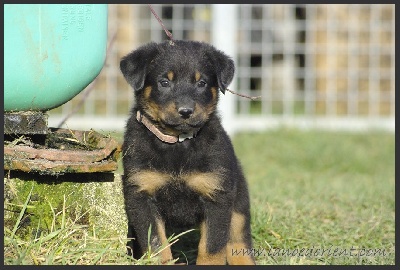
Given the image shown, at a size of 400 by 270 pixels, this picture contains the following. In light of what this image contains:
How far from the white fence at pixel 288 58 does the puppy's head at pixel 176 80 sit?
5035mm

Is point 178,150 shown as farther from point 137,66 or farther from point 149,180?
point 137,66

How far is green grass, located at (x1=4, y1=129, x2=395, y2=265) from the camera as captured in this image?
3629mm

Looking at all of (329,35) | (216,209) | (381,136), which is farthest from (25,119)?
(329,35)

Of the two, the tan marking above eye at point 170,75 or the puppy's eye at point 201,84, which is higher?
the tan marking above eye at point 170,75

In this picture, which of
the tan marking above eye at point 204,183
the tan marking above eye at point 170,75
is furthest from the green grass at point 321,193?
the tan marking above eye at point 170,75

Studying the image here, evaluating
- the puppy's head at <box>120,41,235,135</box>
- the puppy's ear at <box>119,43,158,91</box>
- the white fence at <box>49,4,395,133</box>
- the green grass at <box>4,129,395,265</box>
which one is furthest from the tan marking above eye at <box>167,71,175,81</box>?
the white fence at <box>49,4,395,133</box>

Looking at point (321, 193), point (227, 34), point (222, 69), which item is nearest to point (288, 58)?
point (227, 34)

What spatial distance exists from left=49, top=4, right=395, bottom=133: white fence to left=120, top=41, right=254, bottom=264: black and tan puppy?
16.6 ft

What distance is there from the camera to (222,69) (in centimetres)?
405

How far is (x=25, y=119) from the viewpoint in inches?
149

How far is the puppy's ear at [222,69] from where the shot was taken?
13.3ft

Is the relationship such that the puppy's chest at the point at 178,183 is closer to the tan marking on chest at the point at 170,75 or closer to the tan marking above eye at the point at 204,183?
the tan marking above eye at the point at 204,183

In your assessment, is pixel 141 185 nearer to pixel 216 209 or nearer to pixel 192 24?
pixel 216 209

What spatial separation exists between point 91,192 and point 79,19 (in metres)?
0.90
